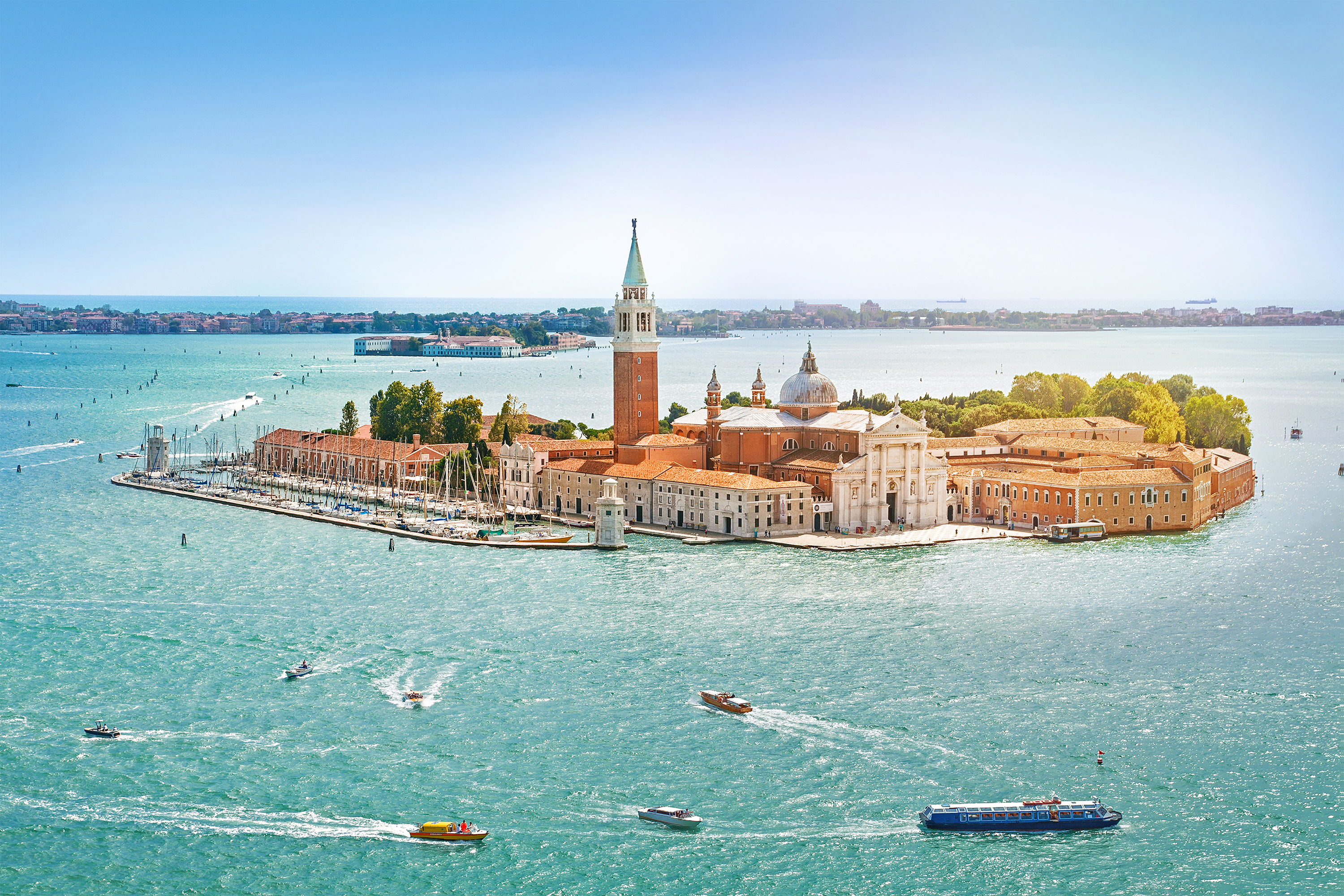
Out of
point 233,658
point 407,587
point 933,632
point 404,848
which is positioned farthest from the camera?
point 407,587

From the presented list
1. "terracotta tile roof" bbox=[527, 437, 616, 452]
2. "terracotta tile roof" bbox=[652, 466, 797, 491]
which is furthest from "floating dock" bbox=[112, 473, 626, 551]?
→ "terracotta tile roof" bbox=[527, 437, 616, 452]

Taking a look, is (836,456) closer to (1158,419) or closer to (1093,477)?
(1093,477)

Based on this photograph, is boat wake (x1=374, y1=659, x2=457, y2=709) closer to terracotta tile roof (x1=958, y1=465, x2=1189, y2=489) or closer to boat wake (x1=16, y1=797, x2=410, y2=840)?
boat wake (x1=16, y1=797, x2=410, y2=840)

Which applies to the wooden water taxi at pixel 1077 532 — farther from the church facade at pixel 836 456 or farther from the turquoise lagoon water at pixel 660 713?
the church facade at pixel 836 456

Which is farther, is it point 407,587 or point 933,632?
point 407,587

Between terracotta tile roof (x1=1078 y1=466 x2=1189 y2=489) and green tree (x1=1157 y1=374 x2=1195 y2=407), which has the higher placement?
green tree (x1=1157 y1=374 x2=1195 y2=407)

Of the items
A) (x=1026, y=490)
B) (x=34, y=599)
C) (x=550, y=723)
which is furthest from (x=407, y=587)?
(x=1026, y=490)

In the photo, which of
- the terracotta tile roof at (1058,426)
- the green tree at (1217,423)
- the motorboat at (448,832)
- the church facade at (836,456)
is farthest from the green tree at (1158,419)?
the motorboat at (448,832)

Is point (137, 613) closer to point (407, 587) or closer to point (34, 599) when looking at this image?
point (34, 599)
